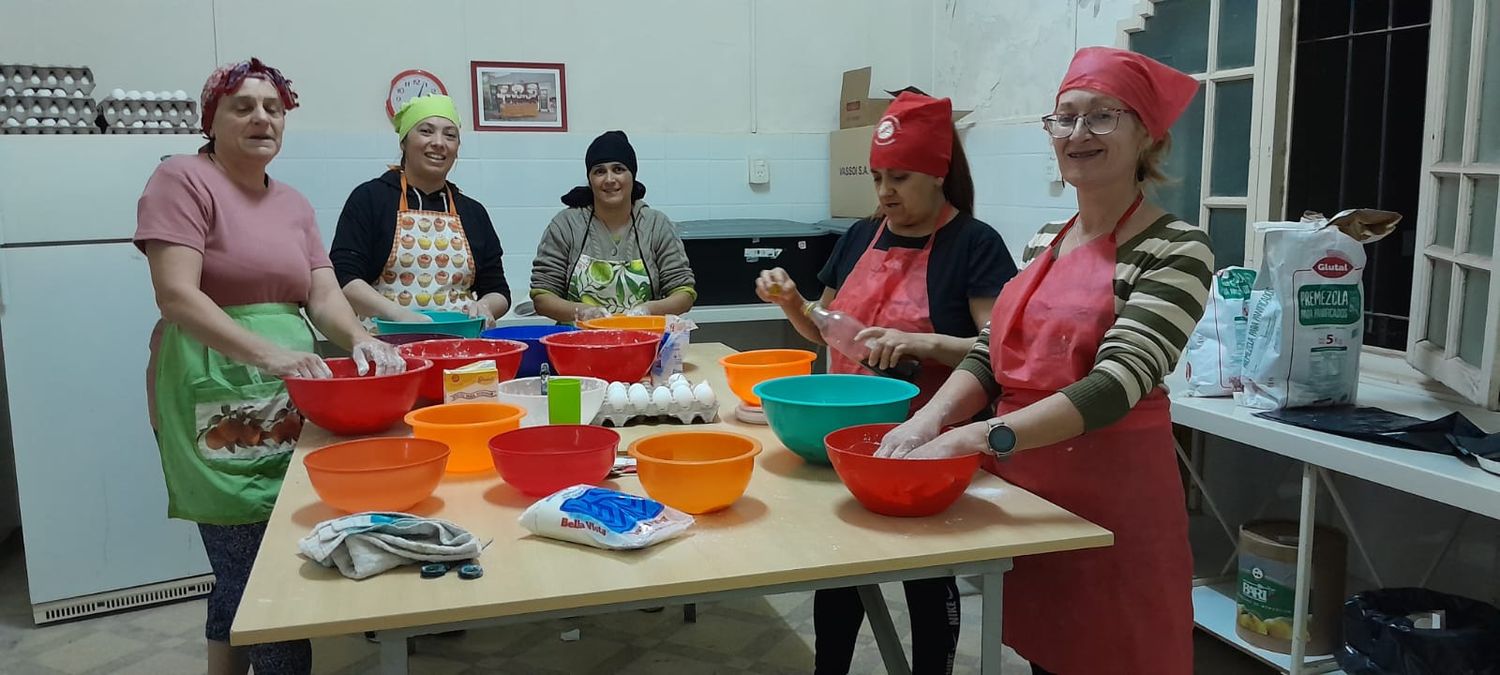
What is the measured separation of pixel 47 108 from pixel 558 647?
2.20 m

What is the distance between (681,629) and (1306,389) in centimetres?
178

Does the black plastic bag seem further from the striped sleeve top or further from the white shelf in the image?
the striped sleeve top

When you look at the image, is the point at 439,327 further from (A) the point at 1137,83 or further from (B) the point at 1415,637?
(B) the point at 1415,637

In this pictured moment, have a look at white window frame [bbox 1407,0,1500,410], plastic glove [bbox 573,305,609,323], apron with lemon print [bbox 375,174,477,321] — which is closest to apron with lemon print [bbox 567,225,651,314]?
plastic glove [bbox 573,305,609,323]

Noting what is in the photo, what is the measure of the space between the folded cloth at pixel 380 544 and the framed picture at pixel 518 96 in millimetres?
3080

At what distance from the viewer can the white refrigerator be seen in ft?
9.52

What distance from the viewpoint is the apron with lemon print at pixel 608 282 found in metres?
3.01

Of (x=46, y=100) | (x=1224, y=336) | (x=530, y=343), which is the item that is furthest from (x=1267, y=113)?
(x=46, y=100)

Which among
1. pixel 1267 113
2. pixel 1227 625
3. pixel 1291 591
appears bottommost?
pixel 1227 625

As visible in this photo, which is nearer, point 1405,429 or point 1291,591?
point 1405,429

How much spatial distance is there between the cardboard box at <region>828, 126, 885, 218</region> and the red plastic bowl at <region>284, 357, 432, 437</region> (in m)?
2.59

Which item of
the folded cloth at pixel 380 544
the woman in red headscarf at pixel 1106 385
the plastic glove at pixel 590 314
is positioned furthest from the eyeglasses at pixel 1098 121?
the plastic glove at pixel 590 314

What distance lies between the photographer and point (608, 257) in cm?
303

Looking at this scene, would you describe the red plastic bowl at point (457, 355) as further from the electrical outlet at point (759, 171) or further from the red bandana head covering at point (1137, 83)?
the electrical outlet at point (759, 171)
